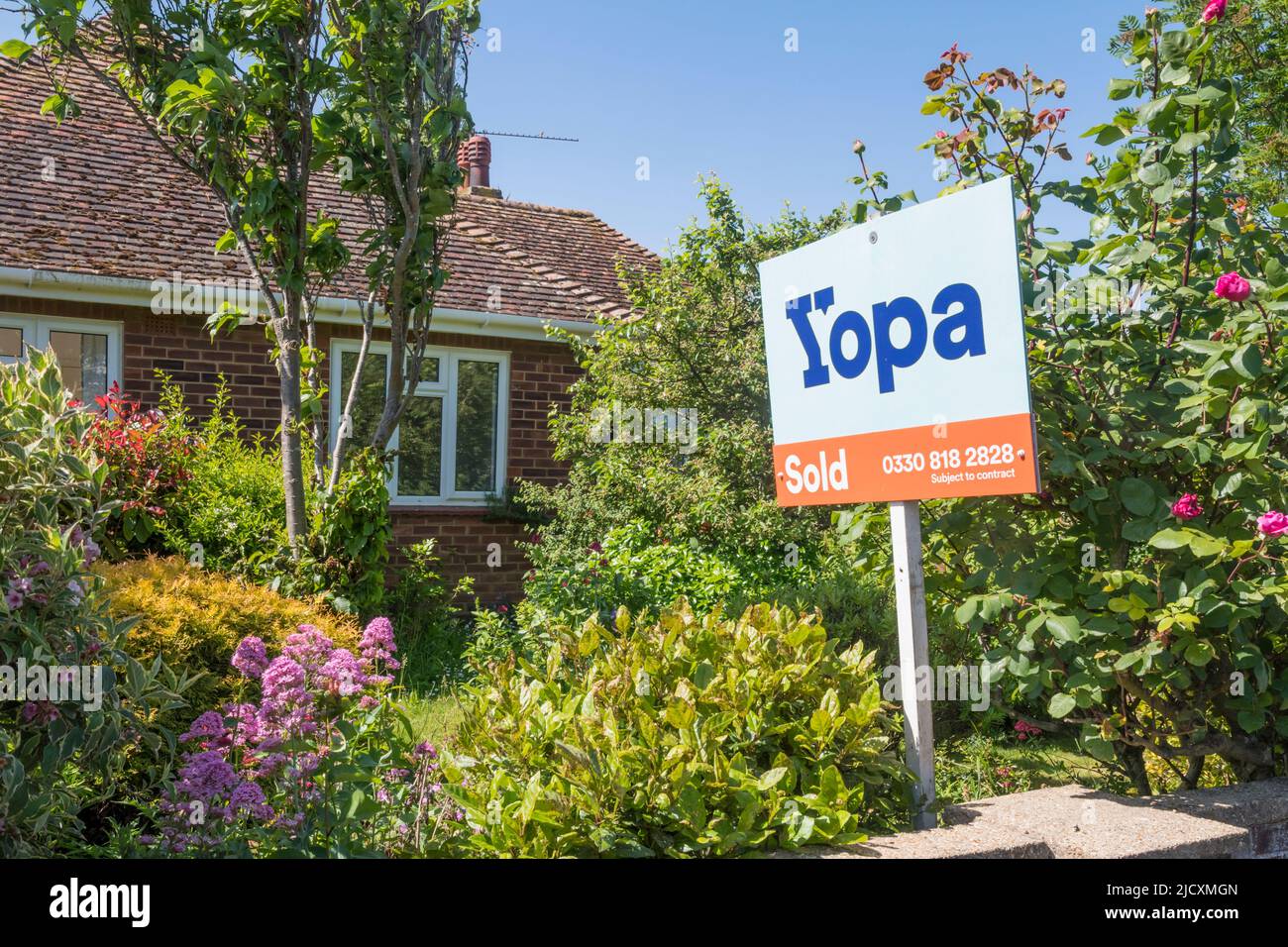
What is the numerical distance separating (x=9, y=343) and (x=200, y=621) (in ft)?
19.4

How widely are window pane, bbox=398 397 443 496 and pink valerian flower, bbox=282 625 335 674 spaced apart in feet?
24.0

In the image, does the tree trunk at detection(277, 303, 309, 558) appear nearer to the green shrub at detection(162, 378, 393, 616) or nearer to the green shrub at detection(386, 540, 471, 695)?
the green shrub at detection(162, 378, 393, 616)

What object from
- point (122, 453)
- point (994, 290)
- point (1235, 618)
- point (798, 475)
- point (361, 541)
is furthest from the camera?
point (122, 453)

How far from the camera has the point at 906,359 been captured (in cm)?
360

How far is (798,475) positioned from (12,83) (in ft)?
35.2

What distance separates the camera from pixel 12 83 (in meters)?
11.1

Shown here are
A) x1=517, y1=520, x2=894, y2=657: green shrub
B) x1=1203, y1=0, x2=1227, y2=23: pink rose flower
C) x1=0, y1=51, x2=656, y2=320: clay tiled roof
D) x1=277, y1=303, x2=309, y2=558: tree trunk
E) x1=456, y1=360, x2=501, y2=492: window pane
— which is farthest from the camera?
x1=456, y1=360, x2=501, y2=492: window pane

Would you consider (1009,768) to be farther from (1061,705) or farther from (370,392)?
(370,392)

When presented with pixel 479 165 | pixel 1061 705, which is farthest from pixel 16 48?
pixel 479 165

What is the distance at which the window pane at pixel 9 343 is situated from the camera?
908 cm

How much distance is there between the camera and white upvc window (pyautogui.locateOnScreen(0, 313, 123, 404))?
8.89 m
